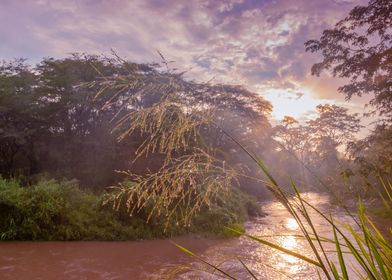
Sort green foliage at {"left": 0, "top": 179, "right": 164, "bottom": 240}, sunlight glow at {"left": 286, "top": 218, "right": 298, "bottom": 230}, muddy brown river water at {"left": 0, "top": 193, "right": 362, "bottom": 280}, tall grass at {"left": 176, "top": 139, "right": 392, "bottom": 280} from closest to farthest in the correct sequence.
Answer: tall grass at {"left": 176, "top": 139, "right": 392, "bottom": 280} < muddy brown river water at {"left": 0, "top": 193, "right": 362, "bottom": 280} < green foliage at {"left": 0, "top": 179, "right": 164, "bottom": 240} < sunlight glow at {"left": 286, "top": 218, "right": 298, "bottom": 230}

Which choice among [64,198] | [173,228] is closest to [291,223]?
[173,228]

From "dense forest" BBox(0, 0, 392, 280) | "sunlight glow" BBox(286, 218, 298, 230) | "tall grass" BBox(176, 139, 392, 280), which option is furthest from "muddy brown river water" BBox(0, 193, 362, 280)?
"tall grass" BBox(176, 139, 392, 280)

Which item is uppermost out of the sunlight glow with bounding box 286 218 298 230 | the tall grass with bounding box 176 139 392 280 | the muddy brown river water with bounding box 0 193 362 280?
the tall grass with bounding box 176 139 392 280

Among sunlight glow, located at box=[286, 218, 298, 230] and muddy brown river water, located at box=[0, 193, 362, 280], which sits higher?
sunlight glow, located at box=[286, 218, 298, 230]

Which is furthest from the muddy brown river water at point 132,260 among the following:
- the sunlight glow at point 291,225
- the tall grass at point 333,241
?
the tall grass at point 333,241

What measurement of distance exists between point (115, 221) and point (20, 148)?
13743 millimetres

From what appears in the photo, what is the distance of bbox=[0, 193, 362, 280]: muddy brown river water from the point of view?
6566 millimetres

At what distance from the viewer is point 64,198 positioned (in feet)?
32.1

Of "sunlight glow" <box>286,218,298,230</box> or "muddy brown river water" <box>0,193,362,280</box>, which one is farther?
"sunlight glow" <box>286,218,298,230</box>

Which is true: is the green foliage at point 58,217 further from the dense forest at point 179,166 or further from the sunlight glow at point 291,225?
the sunlight glow at point 291,225

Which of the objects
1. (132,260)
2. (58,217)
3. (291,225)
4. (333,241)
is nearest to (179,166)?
(333,241)

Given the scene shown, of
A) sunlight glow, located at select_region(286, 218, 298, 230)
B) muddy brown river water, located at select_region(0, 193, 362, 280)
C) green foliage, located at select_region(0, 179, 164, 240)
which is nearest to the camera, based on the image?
muddy brown river water, located at select_region(0, 193, 362, 280)

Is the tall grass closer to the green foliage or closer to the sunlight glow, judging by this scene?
the green foliage

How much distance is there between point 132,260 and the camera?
7734mm
